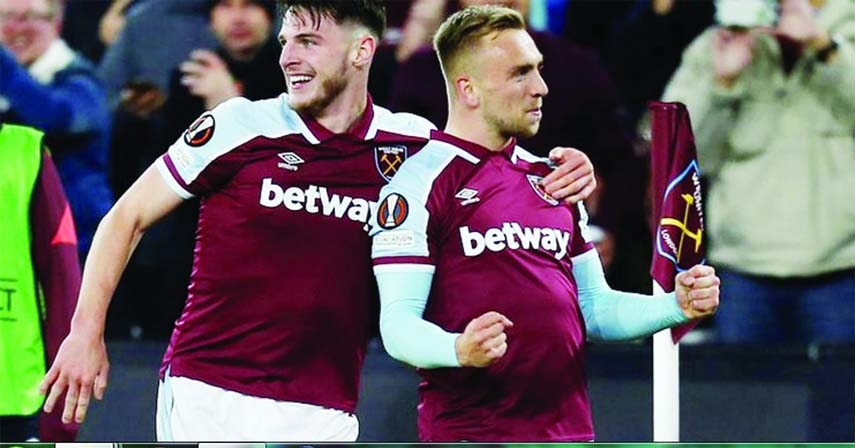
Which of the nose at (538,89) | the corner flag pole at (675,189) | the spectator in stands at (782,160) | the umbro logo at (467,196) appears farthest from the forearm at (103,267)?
the spectator in stands at (782,160)

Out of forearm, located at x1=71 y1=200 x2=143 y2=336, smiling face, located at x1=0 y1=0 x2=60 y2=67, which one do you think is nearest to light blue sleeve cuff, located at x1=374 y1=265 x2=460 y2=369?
forearm, located at x1=71 y1=200 x2=143 y2=336

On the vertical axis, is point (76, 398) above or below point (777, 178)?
below

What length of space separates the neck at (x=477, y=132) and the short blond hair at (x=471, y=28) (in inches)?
5.9

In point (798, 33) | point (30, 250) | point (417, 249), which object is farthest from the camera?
point (798, 33)

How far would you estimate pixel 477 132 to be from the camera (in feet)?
17.0

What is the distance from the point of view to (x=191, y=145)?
17.2ft

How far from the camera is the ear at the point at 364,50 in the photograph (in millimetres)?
5328

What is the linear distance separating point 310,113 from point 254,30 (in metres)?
2.14

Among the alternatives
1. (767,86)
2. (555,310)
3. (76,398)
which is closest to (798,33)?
(767,86)

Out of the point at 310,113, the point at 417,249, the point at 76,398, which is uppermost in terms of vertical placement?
the point at 310,113

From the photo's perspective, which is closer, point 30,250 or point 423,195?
point 423,195

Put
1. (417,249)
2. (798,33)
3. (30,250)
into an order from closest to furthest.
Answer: (417,249)
(30,250)
(798,33)

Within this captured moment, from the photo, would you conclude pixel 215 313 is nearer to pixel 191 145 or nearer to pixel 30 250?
pixel 191 145

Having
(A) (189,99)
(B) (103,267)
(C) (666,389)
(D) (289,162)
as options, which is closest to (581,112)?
(A) (189,99)
